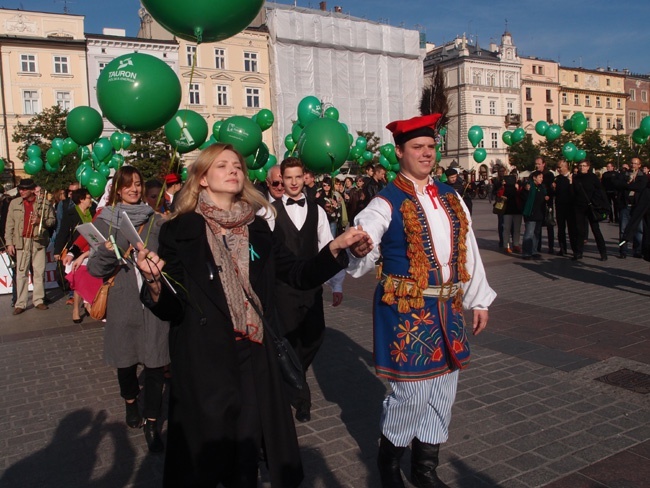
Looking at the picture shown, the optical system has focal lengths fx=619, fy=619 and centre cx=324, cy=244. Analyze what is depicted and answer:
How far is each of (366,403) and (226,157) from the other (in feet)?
8.91

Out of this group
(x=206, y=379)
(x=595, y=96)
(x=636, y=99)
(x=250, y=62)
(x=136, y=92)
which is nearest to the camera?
(x=206, y=379)

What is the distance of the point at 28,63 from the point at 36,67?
559 millimetres


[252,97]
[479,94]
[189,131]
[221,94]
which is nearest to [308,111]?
[189,131]

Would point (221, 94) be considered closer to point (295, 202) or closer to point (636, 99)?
point (295, 202)

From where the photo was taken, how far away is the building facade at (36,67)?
140 ft

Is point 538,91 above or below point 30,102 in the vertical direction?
above

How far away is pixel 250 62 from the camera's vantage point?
165 feet

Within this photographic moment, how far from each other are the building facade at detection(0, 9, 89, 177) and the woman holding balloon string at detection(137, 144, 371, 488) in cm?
4429

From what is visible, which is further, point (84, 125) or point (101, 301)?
point (84, 125)

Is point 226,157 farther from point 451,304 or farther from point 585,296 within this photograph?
point 585,296

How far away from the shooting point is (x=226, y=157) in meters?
3.04

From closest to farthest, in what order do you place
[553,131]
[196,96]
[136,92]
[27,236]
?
[136,92], [27,236], [553,131], [196,96]

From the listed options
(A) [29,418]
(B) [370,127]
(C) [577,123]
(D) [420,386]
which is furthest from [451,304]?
(B) [370,127]

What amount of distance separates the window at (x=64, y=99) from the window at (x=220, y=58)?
11.6m
